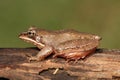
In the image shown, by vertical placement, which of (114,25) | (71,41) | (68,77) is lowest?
(68,77)

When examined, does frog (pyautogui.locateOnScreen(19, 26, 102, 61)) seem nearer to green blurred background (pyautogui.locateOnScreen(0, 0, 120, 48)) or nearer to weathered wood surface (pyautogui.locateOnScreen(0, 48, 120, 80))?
weathered wood surface (pyautogui.locateOnScreen(0, 48, 120, 80))

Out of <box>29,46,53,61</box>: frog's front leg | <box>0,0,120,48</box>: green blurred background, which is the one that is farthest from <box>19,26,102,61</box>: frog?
<box>0,0,120,48</box>: green blurred background

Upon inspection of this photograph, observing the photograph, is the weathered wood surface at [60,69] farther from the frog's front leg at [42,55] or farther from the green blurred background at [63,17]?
the green blurred background at [63,17]


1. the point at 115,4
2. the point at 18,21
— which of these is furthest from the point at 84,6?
the point at 18,21

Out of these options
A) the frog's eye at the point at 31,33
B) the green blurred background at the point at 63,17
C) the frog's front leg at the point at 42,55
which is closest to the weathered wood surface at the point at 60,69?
the frog's front leg at the point at 42,55

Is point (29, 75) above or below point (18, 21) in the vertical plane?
below

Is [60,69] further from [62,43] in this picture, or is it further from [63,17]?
[63,17]

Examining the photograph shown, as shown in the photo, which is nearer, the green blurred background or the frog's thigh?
the frog's thigh

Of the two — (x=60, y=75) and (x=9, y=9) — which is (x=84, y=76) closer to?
(x=60, y=75)
